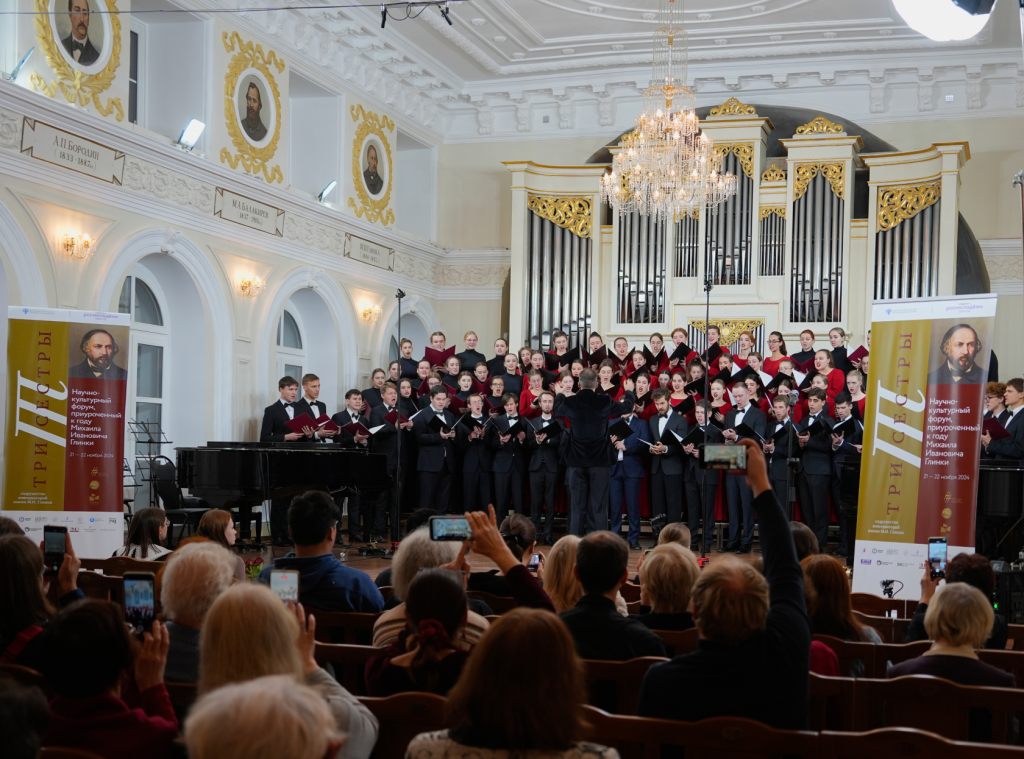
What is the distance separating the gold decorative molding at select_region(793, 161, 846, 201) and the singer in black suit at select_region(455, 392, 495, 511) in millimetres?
4794

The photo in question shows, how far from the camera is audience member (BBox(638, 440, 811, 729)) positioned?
197 cm

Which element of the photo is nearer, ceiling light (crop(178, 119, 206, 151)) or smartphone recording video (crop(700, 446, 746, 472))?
smartphone recording video (crop(700, 446, 746, 472))

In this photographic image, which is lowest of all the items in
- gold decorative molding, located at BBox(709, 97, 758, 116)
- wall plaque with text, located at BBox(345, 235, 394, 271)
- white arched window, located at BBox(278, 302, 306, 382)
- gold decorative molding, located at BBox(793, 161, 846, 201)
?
white arched window, located at BBox(278, 302, 306, 382)

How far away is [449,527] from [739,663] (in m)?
0.78

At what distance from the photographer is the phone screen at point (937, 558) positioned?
3.40m

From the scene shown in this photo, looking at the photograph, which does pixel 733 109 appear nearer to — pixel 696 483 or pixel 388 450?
pixel 696 483

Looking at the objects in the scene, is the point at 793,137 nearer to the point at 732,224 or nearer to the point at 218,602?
the point at 732,224

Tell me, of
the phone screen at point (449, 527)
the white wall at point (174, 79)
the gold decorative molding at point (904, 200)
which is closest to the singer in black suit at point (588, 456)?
the white wall at point (174, 79)

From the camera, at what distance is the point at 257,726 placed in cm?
120

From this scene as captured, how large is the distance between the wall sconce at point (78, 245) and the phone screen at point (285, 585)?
19.9ft

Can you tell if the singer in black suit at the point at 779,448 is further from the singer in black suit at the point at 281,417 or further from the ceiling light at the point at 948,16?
the ceiling light at the point at 948,16

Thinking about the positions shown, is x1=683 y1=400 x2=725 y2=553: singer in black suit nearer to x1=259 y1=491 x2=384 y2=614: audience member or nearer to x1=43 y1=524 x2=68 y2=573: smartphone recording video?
x1=259 y1=491 x2=384 y2=614: audience member

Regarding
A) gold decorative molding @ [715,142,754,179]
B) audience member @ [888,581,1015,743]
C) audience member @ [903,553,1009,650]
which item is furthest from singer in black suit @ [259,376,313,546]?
audience member @ [888,581,1015,743]

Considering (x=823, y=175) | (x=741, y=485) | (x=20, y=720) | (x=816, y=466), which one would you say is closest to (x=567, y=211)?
(x=823, y=175)
